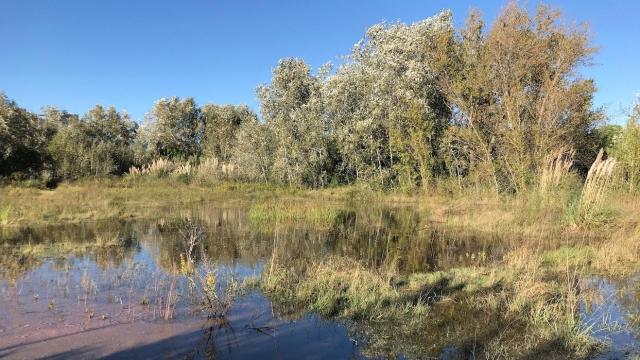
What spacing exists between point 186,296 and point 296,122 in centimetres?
2197

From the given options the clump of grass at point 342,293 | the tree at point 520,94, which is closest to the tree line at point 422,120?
the tree at point 520,94

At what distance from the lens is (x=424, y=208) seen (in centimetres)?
1683

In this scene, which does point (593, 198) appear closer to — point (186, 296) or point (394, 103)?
point (186, 296)

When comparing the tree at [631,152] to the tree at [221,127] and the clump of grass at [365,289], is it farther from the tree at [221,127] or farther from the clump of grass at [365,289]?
the tree at [221,127]

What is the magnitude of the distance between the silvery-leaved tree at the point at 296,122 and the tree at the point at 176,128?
18056 mm

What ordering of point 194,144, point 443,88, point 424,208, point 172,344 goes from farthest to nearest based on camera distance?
1. point 194,144
2. point 443,88
3. point 424,208
4. point 172,344

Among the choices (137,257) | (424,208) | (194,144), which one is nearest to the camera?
(137,257)

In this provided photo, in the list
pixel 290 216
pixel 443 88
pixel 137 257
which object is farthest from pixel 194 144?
pixel 137 257

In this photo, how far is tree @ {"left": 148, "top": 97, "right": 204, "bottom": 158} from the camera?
148 ft

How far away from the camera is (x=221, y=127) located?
43625mm

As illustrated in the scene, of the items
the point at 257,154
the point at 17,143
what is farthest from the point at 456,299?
the point at 17,143

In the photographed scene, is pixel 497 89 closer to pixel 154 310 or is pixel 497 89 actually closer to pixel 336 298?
pixel 336 298

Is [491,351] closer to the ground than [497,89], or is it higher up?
closer to the ground

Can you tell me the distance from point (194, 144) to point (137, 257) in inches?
1533
